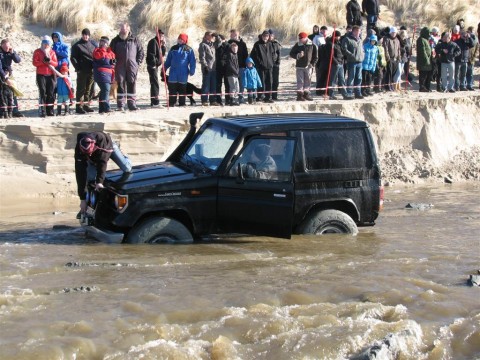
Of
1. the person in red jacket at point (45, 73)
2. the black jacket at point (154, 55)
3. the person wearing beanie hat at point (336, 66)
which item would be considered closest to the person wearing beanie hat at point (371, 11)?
the person wearing beanie hat at point (336, 66)

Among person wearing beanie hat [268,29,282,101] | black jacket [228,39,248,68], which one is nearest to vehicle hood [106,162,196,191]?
black jacket [228,39,248,68]

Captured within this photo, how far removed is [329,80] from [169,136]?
4.94m

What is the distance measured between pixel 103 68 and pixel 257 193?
734cm

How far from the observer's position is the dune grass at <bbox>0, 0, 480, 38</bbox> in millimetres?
25750

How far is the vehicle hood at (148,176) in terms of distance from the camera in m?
11.5

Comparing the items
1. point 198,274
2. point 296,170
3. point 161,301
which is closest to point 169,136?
point 296,170

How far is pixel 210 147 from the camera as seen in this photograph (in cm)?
1226

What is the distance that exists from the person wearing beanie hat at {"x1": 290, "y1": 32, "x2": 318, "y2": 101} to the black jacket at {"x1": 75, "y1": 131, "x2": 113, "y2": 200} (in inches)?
355

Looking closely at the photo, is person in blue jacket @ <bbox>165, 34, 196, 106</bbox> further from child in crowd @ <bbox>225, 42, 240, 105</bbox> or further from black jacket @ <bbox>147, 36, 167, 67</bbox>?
child in crowd @ <bbox>225, 42, 240, 105</bbox>

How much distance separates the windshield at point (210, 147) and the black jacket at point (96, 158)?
1.13m

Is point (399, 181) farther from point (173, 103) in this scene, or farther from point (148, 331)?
point (148, 331)

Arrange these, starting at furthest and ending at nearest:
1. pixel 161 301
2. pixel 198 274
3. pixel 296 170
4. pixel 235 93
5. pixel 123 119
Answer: pixel 235 93, pixel 123 119, pixel 296 170, pixel 198 274, pixel 161 301

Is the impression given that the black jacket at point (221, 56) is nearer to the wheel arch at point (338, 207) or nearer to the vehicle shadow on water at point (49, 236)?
the vehicle shadow on water at point (49, 236)

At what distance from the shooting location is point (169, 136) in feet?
58.4
